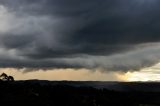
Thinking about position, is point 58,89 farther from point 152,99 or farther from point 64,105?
point 152,99

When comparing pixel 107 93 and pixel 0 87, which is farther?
pixel 107 93

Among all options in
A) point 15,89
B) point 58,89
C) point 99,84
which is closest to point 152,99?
point 99,84

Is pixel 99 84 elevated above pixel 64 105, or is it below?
above

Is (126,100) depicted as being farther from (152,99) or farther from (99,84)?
(99,84)

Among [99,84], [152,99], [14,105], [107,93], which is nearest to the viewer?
[14,105]

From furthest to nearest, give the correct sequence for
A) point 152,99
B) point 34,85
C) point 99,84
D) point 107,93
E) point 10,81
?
point 99,84, point 152,99, point 107,93, point 34,85, point 10,81

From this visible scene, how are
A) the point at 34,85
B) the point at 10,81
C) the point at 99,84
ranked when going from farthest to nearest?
the point at 99,84
the point at 34,85
the point at 10,81

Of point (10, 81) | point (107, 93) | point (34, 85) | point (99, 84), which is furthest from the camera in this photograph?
point (99, 84)

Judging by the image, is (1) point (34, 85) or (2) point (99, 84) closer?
(1) point (34, 85)

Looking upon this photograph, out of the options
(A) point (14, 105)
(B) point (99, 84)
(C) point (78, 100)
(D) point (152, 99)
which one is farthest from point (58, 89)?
(B) point (99, 84)
